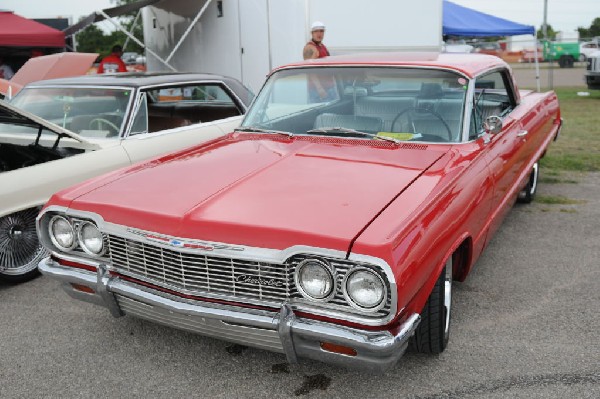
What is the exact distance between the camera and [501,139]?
385 centimetres

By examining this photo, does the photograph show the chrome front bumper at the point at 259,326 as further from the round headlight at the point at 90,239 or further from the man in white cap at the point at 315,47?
the man in white cap at the point at 315,47

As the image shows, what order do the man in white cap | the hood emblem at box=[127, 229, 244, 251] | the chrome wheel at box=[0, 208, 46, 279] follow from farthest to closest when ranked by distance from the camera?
the man in white cap < the chrome wheel at box=[0, 208, 46, 279] < the hood emblem at box=[127, 229, 244, 251]

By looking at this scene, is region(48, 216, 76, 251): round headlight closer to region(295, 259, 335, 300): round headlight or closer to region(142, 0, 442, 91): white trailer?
region(295, 259, 335, 300): round headlight

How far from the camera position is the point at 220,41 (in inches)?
410

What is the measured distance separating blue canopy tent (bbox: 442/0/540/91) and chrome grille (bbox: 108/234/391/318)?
40.3 feet

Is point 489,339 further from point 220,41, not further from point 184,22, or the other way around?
point 184,22

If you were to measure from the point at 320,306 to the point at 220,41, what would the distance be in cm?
878

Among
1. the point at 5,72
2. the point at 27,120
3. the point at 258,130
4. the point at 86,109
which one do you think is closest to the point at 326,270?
the point at 258,130

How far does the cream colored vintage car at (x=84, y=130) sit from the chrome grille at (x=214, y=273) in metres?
1.50

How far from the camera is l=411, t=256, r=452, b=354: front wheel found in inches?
109

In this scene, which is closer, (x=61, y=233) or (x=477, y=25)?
(x=61, y=233)

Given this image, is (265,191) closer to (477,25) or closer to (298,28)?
(298,28)

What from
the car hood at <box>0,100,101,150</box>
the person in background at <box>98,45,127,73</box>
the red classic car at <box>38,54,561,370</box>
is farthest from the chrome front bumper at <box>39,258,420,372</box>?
the person in background at <box>98,45,127,73</box>

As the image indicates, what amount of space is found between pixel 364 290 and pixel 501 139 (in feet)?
6.59
